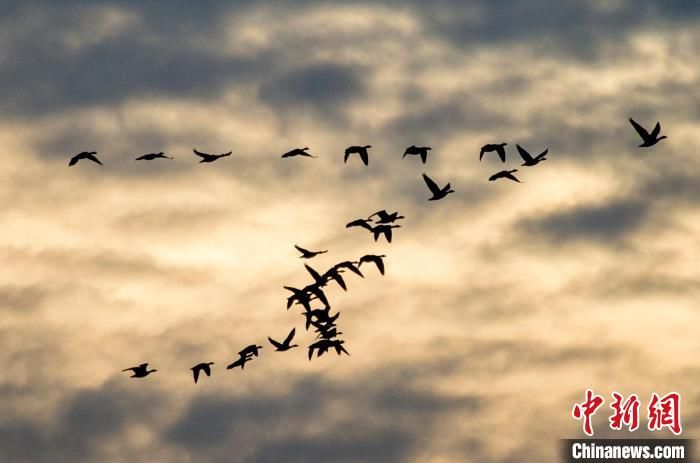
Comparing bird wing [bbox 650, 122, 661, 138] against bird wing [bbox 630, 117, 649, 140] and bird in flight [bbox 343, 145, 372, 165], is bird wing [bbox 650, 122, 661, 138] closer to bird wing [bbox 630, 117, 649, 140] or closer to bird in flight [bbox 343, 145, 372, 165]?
bird wing [bbox 630, 117, 649, 140]

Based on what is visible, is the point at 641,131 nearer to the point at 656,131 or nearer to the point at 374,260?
the point at 656,131

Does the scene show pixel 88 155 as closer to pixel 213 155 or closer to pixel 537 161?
pixel 213 155

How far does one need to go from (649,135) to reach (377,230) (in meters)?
20.1

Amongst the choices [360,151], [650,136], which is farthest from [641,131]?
[360,151]

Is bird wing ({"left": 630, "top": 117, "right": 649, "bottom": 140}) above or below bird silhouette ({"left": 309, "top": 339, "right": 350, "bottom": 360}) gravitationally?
above

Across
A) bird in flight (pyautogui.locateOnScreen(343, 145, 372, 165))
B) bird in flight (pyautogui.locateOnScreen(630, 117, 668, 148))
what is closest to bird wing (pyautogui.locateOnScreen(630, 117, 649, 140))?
bird in flight (pyautogui.locateOnScreen(630, 117, 668, 148))

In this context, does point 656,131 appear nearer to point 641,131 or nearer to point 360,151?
point 641,131

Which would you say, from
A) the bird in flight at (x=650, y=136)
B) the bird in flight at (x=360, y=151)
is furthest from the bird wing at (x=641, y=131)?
the bird in flight at (x=360, y=151)

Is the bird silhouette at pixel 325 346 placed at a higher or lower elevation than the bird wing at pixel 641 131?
lower

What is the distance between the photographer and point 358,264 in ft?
341

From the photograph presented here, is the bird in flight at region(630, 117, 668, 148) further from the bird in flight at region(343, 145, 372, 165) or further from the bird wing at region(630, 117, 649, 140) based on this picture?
the bird in flight at region(343, 145, 372, 165)

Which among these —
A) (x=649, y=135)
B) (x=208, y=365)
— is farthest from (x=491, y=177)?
(x=208, y=365)

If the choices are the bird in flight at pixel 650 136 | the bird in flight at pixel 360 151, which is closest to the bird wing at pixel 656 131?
the bird in flight at pixel 650 136

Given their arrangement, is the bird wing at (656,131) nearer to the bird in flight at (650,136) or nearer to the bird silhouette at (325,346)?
the bird in flight at (650,136)
